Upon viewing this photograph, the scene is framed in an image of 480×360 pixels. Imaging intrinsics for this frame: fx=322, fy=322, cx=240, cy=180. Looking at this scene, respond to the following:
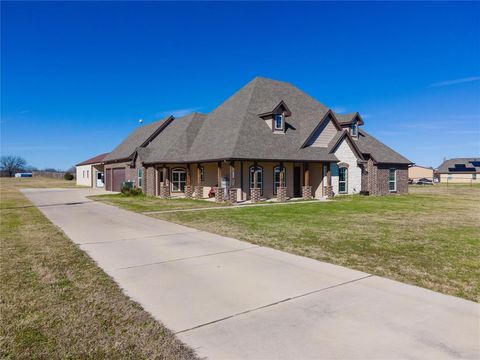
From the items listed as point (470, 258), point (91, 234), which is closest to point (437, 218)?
point (470, 258)

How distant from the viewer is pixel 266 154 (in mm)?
23297

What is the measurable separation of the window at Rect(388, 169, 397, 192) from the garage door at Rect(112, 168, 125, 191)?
28.1m

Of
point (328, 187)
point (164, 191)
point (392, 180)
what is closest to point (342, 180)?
point (328, 187)

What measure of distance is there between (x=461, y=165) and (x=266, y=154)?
267 feet

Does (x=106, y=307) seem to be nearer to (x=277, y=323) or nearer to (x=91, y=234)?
(x=277, y=323)

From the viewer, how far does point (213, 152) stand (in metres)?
24.3

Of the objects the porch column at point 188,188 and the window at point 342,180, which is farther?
the window at point 342,180

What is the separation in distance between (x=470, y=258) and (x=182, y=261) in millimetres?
6961

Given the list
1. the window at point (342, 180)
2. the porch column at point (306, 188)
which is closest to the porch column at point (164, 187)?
the porch column at point (306, 188)

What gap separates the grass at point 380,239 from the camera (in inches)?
261

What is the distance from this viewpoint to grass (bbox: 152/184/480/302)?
664cm

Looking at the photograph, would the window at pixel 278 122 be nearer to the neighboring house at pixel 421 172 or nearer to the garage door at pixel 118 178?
the garage door at pixel 118 178

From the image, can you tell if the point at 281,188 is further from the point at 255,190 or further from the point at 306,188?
the point at 306,188

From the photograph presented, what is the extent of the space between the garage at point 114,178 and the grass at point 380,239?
2318cm
